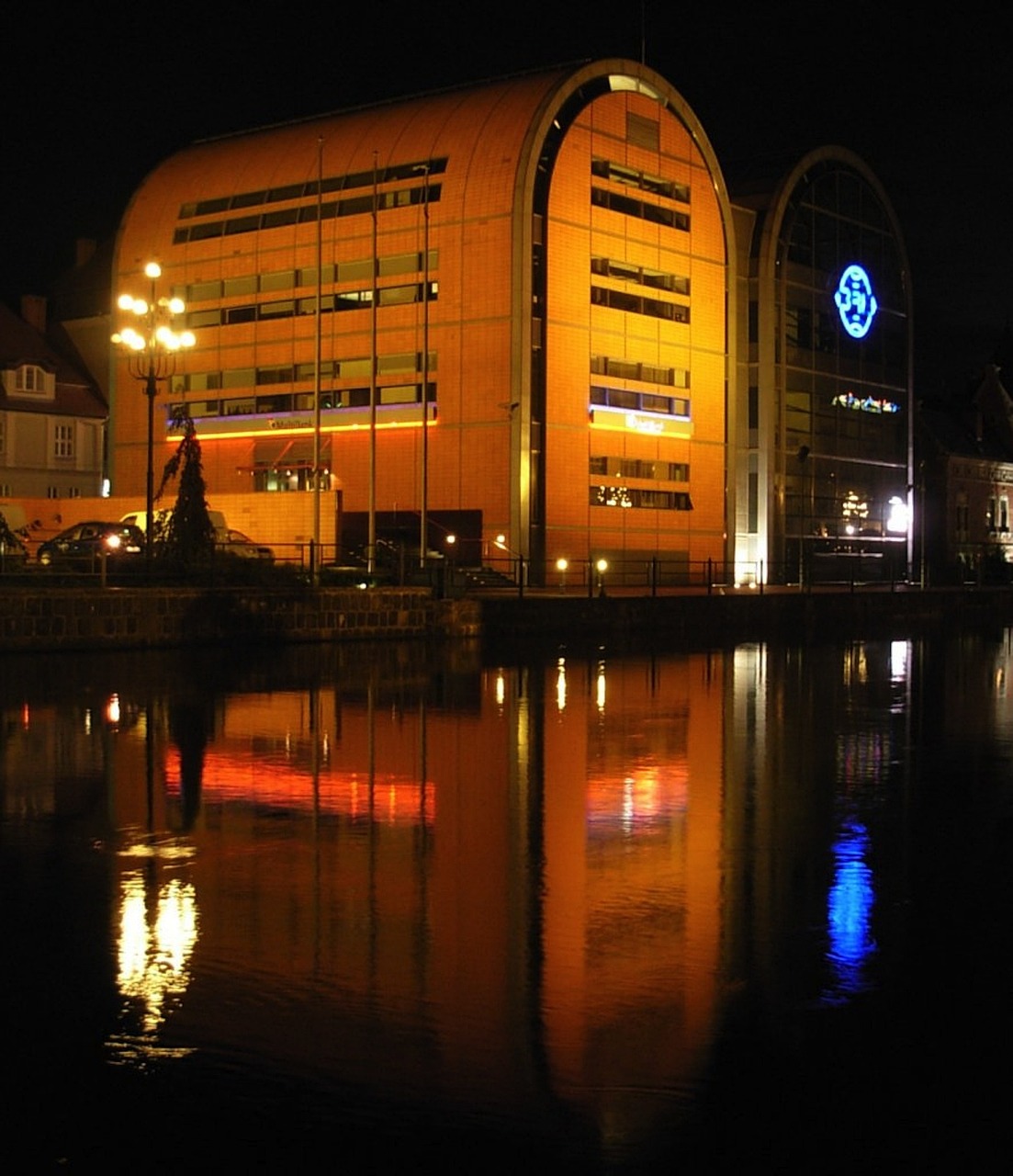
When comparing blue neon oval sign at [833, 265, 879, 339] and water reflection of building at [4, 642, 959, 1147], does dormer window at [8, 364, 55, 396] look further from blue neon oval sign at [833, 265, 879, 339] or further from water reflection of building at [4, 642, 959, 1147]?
water reflection of building at [4, 642, 959, 1147]

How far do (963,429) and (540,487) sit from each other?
52265 mm

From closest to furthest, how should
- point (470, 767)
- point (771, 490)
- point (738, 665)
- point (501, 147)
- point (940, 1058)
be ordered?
point (940, 1058)
point (470, 767)
point (738, 665)
point (501, 147)
point (771, 490)

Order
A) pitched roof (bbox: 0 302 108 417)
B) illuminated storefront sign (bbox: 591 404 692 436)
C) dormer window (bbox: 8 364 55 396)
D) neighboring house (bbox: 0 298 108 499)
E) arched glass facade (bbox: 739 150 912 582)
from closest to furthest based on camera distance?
illuminated storefront sign (bbox: 591 404 692 436) → neighboring house (bbox: 0 298 108 499) → pitched roof (bbox: 0 302 108 417) → dormer window (bbox: 8 364 55 396) → arched glass facade (bbox: 739 150 912 582)

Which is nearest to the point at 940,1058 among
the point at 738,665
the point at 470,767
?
the point at 470,767

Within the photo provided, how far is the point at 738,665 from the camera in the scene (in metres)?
34.2

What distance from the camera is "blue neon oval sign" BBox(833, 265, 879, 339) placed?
85.8 meters

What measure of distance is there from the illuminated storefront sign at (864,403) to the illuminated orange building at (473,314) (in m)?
11.7

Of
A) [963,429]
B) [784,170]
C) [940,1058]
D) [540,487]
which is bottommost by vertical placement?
[940,1058]

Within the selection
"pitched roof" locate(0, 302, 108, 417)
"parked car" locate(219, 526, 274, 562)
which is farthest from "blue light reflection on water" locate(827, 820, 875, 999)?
"pitched roof" locate(0, 302, 108, 417)

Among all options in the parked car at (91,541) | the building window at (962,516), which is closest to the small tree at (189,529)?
the parked car at (91,541)

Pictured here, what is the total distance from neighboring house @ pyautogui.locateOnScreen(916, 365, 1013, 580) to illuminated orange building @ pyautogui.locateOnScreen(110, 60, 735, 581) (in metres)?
28.5

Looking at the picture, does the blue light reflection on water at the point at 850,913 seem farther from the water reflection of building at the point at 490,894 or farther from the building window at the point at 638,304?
the building window at the point at 638,304

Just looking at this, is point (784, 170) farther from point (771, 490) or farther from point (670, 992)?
point (670, 992)

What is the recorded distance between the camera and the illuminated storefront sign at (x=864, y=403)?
284 feet
